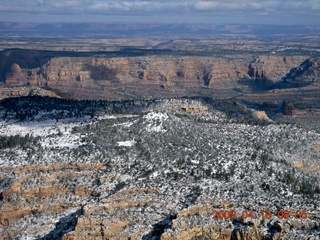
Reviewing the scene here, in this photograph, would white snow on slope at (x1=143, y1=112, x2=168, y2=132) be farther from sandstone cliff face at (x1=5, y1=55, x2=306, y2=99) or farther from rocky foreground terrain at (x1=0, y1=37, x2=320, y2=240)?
sandstone cliff face at (x1=5, y1=55, x2=306, y2=99)

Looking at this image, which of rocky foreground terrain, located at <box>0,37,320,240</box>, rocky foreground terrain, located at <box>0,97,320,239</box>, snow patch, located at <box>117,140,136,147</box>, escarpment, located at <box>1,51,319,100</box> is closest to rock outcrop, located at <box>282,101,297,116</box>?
rocky foreground terrain, located at <box>0,37,320,240</box>

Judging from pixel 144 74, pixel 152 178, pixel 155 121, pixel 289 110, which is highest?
pixel 155 121

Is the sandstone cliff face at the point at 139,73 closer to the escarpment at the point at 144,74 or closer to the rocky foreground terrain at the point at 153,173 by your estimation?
the escarpment at the point at 144,74

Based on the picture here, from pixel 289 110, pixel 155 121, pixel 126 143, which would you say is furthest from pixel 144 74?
pixel 126 143

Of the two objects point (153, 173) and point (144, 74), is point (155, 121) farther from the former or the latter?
point (144, 74)

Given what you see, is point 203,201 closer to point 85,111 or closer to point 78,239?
point 78,239

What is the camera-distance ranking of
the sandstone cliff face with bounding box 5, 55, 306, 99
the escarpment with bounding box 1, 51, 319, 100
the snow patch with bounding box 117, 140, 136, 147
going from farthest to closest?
the sandstone cliff face with bounding box 5, 55, 306, 99 → the escarpment with bounding box 1, 51, 319, 100 → the snow patch with bounding box 117, 140, 136, 147

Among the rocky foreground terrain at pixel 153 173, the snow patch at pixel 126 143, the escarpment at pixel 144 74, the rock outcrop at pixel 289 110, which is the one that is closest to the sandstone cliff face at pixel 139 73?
the escarpment at pixel 144 74

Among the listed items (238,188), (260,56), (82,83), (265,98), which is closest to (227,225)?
(238,188)
